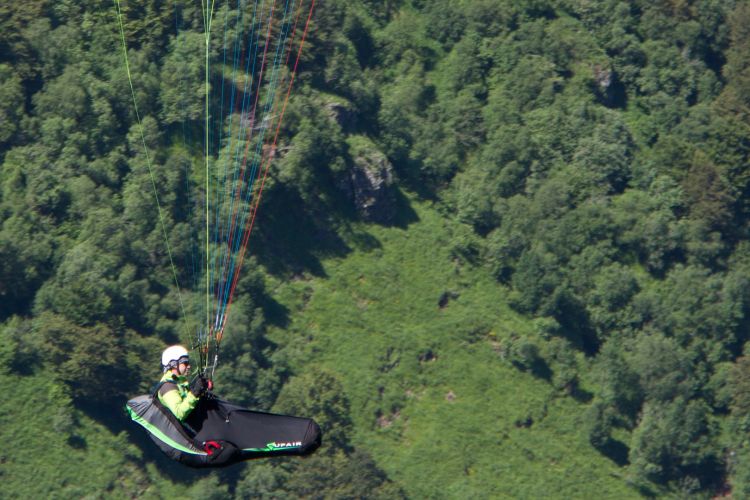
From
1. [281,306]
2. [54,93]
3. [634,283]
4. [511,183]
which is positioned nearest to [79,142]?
[54,93]

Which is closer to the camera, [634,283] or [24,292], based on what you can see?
[24,292]

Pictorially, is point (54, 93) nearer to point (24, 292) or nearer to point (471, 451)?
point (24, 292)

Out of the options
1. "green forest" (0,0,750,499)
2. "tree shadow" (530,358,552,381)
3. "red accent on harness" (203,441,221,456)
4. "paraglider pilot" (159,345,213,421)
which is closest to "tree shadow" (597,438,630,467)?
"green forest" (0,0,750,499)

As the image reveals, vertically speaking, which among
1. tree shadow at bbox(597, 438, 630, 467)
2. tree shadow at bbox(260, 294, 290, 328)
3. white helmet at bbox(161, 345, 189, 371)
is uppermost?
white helmet at bbox(161, 345, 189, 371)

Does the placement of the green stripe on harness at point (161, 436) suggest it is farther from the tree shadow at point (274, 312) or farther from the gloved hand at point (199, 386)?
the tree shadow at point (274, 312)

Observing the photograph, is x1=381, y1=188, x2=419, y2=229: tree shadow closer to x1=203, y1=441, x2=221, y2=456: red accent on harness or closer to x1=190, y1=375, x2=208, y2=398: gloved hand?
x1=203, y1=441, x2=221, y2=456: red accent on harness

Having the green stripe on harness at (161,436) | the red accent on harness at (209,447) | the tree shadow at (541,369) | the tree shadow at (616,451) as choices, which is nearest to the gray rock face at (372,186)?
the tree shadow at (541,369)
